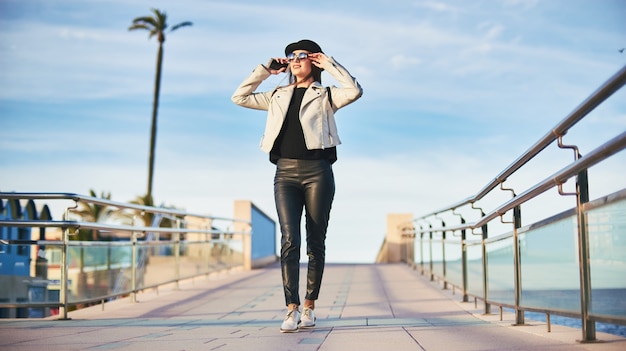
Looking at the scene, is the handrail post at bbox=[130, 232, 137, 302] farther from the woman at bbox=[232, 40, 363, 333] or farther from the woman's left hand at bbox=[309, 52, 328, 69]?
the woman's left hand at bbox=[309, 52, 328, 69]

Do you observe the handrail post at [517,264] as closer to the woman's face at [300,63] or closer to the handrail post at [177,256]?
the woman's face at [300,63]

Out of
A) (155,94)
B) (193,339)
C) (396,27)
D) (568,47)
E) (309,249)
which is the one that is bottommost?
(193,339)

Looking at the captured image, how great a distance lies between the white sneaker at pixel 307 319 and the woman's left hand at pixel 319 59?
1.55 meters

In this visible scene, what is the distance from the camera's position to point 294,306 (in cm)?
511

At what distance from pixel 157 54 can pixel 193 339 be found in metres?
33.7

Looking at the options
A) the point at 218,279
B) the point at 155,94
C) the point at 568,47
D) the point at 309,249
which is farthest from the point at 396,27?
the point at 155,94

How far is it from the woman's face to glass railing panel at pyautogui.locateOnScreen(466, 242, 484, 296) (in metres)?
2.25

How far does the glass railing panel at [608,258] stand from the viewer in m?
3.37

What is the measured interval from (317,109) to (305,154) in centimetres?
30

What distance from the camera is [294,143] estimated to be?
520cm

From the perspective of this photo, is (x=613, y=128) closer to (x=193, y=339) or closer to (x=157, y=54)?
(x=193, y=339)

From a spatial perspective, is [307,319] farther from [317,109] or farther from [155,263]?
[155,263]

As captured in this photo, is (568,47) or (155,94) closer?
(568,47)

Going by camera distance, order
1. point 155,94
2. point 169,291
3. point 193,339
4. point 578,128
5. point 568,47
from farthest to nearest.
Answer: point 155,94, point 568,47, point 169,291, point 193,339, point 578,128
